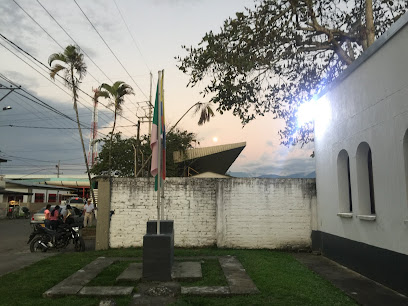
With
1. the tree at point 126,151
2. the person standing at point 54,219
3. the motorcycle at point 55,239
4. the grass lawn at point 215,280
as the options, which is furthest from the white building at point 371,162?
the tree at point 126,151

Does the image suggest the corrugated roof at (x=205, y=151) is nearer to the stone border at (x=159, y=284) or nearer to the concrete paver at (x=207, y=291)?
the stone border at (x=159, y=284)

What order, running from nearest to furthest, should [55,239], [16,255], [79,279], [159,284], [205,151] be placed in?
[159,284]
[79,279]
[16,255]
[55,239]
[205,151]

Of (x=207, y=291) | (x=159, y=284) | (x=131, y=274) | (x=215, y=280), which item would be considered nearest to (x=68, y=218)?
(x=131, y=274)

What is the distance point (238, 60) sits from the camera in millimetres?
11820

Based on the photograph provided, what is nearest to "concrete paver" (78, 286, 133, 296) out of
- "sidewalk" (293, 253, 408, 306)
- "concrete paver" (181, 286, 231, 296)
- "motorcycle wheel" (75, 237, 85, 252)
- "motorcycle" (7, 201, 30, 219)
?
"concrete paver" (181, 286, 231, 296)

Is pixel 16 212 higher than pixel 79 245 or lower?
higher

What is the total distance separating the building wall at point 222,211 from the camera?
11.7 m

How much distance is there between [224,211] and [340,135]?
14.7 ft

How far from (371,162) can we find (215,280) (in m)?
4.34

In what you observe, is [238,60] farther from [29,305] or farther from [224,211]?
[29,305]

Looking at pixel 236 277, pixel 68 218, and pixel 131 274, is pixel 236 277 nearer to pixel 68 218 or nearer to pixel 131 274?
pixel 131 274

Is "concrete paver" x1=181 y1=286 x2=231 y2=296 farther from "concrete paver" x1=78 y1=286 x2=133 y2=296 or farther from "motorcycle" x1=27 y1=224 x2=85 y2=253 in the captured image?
"motorcycle" x1=27 y1=224 x2=85 y2=253

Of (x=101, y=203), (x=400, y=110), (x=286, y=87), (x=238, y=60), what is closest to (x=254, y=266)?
(x=400, y=110)

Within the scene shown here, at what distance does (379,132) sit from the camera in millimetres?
7191
